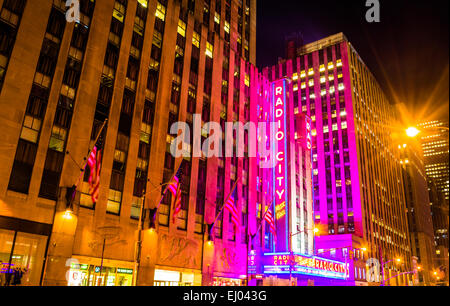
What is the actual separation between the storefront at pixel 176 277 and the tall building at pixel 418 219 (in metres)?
126

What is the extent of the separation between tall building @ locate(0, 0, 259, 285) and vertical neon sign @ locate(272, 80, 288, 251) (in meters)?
6.01

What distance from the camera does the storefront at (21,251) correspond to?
28.7 meters

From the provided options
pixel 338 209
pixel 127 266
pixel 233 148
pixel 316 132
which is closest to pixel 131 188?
pixel 127 266

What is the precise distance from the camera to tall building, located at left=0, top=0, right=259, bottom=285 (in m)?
31.4

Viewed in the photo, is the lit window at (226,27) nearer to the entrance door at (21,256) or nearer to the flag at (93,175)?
the flag at (93,175)

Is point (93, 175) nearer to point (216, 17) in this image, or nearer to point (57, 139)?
point (57, 139)

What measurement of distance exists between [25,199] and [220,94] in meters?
33.2

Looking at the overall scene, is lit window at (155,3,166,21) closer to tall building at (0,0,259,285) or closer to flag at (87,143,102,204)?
tall building at (0,0,259,285)

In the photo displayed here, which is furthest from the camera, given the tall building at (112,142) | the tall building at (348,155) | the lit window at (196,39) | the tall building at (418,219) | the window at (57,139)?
the tall building at (418,219)

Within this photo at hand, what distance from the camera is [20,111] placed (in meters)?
31.8

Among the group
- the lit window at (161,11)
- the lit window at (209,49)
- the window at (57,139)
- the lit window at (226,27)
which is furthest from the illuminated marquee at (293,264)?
the lit window at (226,27)

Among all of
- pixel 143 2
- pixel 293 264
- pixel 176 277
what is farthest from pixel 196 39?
pixel 293 264

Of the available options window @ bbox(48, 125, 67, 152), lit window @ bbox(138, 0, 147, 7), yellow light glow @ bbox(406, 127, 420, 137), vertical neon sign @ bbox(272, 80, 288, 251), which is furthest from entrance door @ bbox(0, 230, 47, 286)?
vertical neon sign @ bbox(272, 80, 288, 251)

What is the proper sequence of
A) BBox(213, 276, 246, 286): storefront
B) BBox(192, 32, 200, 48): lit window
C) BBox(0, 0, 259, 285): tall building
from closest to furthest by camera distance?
BBox(0, 0, 259, 285): tall building → BBox(213, 276, 246, 286): storefront → BBox(192, 32, 200, 48): lit window
